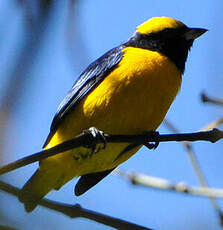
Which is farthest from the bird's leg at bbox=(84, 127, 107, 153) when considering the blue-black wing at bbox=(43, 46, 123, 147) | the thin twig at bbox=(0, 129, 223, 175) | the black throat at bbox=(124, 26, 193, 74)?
the black throat at bbox=(124, 26, 193, 74)

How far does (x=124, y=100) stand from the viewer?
4008mm

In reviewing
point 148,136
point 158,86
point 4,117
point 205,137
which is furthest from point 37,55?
point 158,86

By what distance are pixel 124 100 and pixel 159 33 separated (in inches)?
50.6

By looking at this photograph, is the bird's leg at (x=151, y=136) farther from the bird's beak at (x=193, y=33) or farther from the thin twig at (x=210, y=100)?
the bird's beak at (x=193, y=33)

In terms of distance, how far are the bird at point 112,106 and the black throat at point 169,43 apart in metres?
0.01

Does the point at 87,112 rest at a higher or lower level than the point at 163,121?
higher

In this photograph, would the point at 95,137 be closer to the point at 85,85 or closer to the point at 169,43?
the point at 85,85

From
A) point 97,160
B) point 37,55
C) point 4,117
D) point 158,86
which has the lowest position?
point 97,160

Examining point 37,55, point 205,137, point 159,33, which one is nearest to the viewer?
point 37,55

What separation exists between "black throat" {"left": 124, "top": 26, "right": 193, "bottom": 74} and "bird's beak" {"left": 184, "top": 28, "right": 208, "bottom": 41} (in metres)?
0.05

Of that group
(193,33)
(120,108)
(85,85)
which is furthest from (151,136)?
(193,33)

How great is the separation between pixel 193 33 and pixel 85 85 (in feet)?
4.55

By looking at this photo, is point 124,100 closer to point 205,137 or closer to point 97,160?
point 97,160

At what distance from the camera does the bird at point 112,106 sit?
4.02 metres
